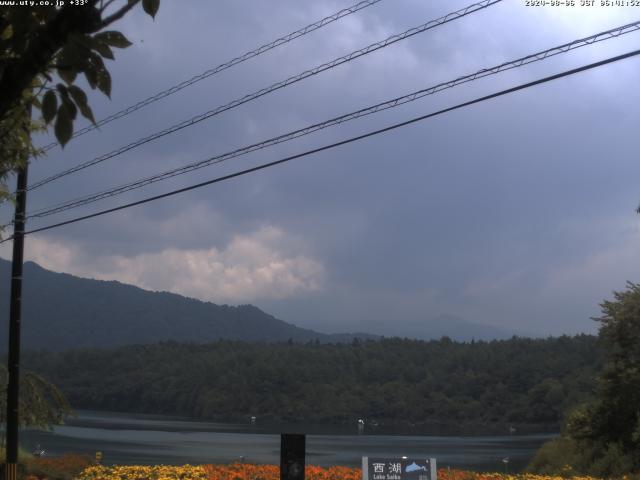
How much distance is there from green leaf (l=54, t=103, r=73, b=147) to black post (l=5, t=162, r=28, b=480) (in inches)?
474

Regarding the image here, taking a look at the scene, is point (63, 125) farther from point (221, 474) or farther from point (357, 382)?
point (357, 382)

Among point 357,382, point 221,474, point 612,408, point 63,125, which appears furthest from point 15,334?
point 357,382

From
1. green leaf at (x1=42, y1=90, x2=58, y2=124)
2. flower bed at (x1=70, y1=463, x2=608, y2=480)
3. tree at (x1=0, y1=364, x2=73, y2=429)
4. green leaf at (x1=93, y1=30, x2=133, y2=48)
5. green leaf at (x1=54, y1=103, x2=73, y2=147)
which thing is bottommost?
flower bed at (x1=70, y1=463, x2=608, y2=480)

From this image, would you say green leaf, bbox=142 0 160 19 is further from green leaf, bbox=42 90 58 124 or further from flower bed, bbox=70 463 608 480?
flower bed, bbox=70 463 608 480

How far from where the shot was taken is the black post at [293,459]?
10.3 metres

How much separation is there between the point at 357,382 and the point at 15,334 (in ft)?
252

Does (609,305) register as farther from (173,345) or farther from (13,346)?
(173,345)

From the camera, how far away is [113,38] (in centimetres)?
317

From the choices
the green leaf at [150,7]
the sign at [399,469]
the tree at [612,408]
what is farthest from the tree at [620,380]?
the green leaf at [150,7]

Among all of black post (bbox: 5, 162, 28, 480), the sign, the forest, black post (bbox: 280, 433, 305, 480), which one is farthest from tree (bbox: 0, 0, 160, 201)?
the forest

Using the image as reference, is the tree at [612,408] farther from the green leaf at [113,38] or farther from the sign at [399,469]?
the green leaf at [113,38]

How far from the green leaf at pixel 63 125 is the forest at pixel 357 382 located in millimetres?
62071

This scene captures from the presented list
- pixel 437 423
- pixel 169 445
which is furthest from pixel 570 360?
pixel 169 445

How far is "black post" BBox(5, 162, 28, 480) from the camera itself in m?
14.8
